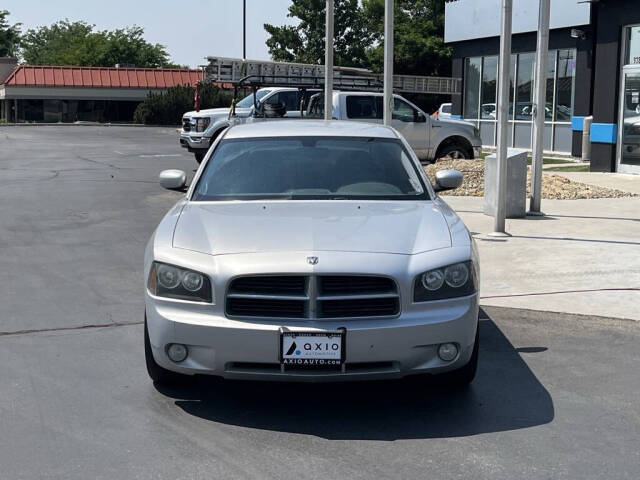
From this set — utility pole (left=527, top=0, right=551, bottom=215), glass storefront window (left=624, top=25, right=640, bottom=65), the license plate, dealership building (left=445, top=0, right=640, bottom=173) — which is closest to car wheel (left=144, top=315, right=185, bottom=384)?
the license plate

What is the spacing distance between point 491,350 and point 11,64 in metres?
70.2

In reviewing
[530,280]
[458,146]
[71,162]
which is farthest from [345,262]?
[71,162]

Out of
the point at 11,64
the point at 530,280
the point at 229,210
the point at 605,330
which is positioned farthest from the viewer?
the point at 11,64

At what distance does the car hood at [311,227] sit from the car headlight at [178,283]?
0.17m

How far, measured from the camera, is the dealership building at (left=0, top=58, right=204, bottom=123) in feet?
210

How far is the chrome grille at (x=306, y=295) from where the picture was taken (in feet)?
16.4

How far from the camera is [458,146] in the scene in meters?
22.0

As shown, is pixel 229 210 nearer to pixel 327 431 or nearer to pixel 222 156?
pixel 222 156

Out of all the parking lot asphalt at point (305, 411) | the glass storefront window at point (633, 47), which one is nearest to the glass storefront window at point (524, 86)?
the glass storefront window at point (633, 47)

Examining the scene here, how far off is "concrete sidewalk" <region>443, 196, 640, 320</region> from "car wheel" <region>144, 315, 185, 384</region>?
355cm

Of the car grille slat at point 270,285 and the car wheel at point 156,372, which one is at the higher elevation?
the car grille slat at point 270,285

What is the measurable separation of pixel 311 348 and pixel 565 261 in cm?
586

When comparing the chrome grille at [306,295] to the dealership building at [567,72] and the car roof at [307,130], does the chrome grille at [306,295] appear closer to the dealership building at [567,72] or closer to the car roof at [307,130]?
the car roof at [307,130]

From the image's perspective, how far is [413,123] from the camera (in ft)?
70.1
